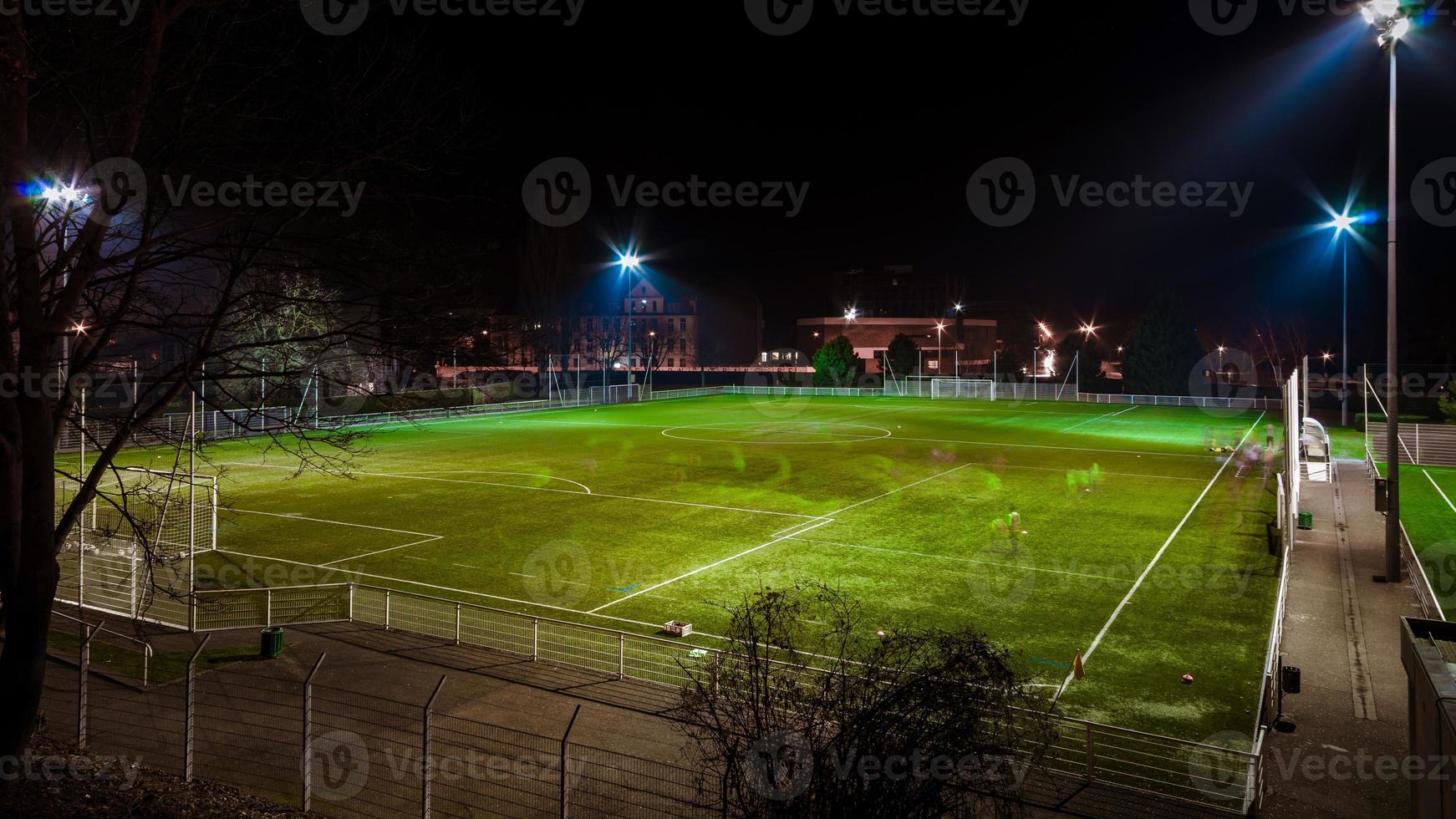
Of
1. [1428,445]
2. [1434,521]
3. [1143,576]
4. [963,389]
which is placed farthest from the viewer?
[963,389]

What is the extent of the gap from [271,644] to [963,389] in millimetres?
78883

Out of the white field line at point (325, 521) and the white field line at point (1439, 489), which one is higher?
the white field line at point (1439, 489)

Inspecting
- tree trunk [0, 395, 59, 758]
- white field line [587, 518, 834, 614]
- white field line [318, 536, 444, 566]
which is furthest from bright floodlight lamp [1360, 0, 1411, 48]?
white field line [318, 536, 444, 566]

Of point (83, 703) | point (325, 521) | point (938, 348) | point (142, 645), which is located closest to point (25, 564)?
point (83, 703)

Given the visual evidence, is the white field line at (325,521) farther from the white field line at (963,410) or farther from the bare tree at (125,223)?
the white field line at (963,410)

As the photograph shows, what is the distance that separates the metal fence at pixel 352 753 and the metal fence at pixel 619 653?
4.57 feet

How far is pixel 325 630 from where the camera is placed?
48.1 feet

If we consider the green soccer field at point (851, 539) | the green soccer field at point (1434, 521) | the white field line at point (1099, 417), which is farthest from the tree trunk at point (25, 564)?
the white field line at point (1099, 417)

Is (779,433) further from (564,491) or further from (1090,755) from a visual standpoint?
(1090,755)

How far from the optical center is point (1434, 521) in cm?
2681

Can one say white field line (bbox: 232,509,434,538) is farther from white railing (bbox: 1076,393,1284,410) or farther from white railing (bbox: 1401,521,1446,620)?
white railing (bbox: 1076,393,1284,410)

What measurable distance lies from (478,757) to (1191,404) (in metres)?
80.3

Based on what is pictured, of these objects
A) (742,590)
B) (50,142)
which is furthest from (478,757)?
(742,590)

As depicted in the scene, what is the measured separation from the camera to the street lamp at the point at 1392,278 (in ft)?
53.9
